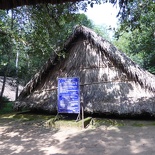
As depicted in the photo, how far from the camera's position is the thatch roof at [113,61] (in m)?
8.78

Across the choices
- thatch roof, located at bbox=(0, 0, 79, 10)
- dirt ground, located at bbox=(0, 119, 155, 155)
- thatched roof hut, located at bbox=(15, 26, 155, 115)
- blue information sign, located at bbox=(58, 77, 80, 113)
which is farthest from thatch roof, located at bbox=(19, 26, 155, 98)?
thatch roof, located at bbox=(0, 0, 79, 10)

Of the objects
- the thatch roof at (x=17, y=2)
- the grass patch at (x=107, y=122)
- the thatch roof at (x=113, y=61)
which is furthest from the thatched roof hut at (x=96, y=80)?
the thatch roof at (x=17, y=2)

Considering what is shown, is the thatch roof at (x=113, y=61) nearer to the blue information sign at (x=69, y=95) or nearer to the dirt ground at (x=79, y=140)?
the dirt ground at (x=79, y=140)

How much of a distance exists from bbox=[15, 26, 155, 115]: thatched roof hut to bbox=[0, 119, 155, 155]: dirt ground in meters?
0.89

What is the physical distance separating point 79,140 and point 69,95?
2201mm

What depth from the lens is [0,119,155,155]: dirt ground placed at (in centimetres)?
527

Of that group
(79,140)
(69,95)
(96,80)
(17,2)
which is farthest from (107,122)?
(17,2)

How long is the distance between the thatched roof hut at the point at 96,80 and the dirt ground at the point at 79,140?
0.89 meters

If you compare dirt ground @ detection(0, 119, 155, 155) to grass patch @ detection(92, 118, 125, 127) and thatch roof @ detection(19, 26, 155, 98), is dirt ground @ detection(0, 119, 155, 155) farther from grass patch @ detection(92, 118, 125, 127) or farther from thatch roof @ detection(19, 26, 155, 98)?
thatch roof @ detection(19, 26, 155, 98)

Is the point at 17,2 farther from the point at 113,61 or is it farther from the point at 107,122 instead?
the point at 113,61

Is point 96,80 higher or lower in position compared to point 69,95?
higher

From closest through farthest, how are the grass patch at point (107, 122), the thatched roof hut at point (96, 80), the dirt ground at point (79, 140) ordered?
the dirt ground at point (79, 140)
the grass patch at point (107, 122)
the thatched roof hut at point (96, 80)

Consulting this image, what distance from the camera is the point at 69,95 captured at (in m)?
8.07

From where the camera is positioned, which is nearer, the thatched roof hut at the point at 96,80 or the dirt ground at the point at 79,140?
the dirt ground at the point at 79,140
